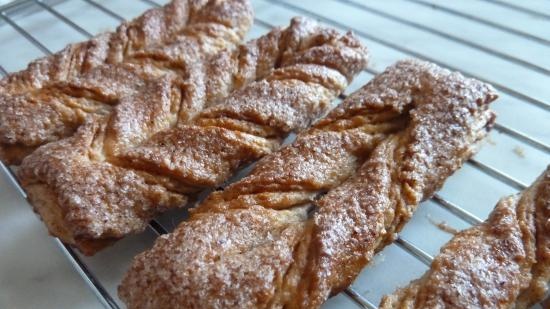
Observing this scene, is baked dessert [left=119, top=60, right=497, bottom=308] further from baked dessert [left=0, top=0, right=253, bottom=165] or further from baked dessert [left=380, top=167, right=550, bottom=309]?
baked dessert [left=0, top=0, right=253, bottom=165]

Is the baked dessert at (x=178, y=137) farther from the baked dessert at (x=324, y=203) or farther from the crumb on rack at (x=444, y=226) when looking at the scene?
the crumb on rack at (x=444, y=226)

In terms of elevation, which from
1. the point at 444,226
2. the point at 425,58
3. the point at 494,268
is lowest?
the point at 444,226

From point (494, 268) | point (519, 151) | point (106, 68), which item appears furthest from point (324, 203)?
point (106, 68)

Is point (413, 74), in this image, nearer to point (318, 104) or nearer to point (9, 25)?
point (318, 104)

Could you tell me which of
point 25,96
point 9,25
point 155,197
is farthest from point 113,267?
point 9,25

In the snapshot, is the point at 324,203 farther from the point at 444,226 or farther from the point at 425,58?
the point at 425,58

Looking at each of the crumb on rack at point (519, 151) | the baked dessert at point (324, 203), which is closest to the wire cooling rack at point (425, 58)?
the crumb on rack at point (519, 151)

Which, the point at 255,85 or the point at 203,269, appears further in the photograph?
the point at 255,85

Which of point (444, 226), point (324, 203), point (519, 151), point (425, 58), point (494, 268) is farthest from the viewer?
point (425, 58)
